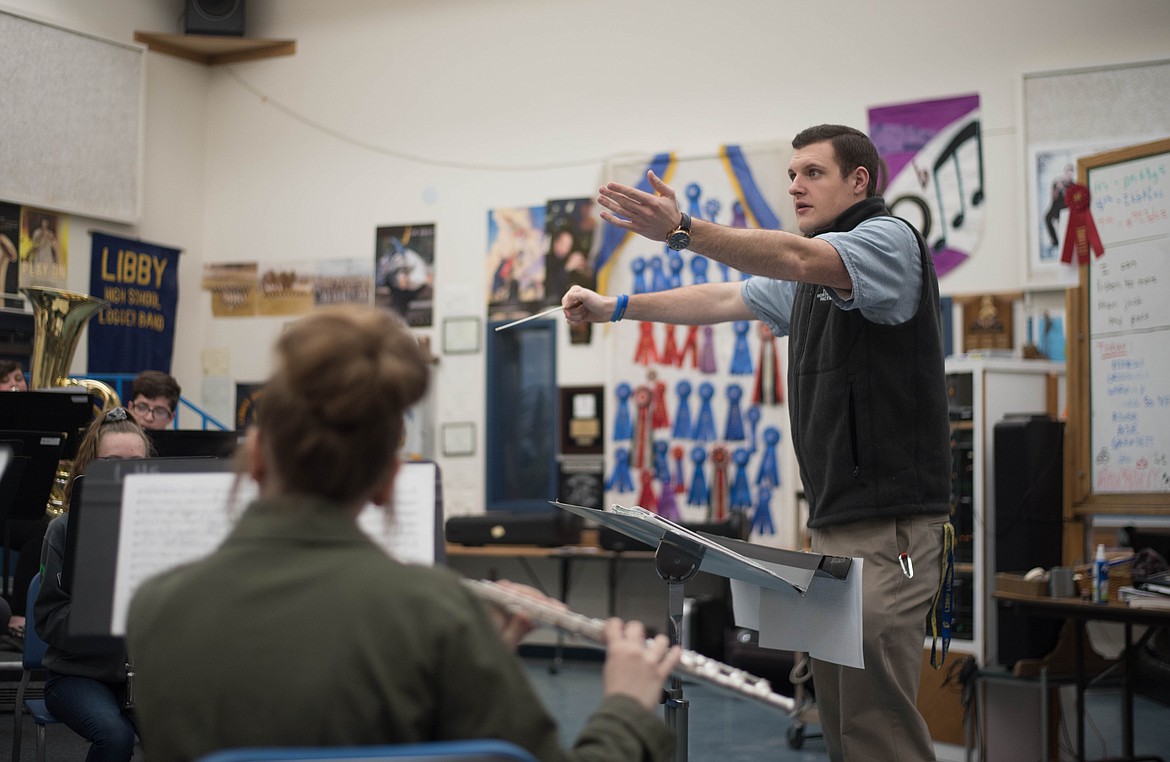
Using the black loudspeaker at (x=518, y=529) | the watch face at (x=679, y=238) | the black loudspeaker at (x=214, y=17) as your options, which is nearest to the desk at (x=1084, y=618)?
the watch face at (x=679, y=238)

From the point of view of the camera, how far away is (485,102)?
8.37 meters

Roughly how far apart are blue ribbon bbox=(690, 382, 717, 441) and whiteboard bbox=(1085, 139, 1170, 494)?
293 cm

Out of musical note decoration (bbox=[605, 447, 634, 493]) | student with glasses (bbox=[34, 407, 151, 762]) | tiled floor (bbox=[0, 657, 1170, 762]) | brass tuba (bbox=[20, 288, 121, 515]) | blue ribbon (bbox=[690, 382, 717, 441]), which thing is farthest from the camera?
musical note decoration (bbox=[605, 447, 634, 493])

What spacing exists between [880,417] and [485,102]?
248 inches

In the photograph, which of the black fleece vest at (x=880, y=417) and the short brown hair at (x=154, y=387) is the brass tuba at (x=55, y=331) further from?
the black fleece vest at (x=880, y=417)

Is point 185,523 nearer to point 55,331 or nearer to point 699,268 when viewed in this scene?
point 55,331

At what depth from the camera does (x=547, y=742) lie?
4.06 ft

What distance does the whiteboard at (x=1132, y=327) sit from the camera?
4613 mm

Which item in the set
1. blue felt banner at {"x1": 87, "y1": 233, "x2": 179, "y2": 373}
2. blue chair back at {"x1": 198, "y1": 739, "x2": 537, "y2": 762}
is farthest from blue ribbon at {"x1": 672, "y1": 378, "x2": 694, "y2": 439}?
blue chair back at {"x1": 198, "y1": 739, "x2": 537, "y2": 762}

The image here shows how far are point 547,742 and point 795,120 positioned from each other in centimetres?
660

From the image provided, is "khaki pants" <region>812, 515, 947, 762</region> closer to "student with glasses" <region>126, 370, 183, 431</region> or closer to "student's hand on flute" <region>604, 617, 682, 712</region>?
"student's hand on flute" <region>604, 617, 682, 712</region>

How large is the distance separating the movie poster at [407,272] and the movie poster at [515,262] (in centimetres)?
50

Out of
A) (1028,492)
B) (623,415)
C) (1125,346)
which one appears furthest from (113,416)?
(623,415)

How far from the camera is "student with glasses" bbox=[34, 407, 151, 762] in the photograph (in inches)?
120
